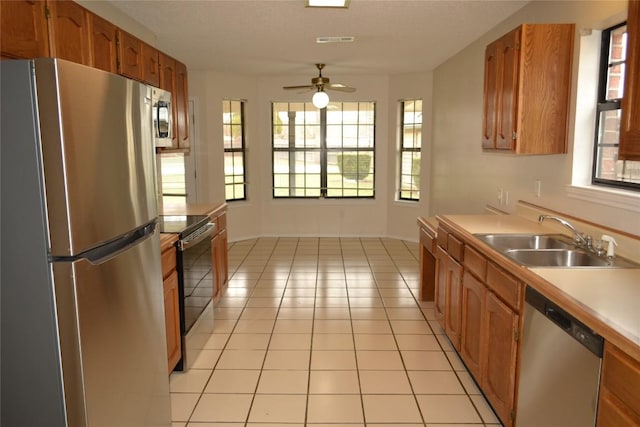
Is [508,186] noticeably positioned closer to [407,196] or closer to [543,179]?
[543,179]

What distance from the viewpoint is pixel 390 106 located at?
7.22m

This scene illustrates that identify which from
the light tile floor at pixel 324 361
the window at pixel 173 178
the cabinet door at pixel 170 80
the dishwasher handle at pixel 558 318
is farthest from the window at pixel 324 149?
the dishwasher handle at pixel 558 318

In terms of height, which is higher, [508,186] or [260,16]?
[260,16]

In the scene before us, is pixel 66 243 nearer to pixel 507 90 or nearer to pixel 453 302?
pixel 453 302

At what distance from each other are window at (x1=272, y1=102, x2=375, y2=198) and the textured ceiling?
1.33m

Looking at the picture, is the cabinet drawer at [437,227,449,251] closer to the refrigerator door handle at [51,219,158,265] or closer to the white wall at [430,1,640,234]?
the white wall at [430,1,640,234]

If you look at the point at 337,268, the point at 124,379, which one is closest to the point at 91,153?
the point at 124,379

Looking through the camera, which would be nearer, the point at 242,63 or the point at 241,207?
the point at 242,63

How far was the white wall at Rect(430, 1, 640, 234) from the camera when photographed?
2725 millimetres

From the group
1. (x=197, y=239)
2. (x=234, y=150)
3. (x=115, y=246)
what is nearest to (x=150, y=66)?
(x=197, y=239)

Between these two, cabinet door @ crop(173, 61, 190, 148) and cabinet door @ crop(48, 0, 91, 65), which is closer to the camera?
cabinet door @ crop(48, 0, 91, 65)

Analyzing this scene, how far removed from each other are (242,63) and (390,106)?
91.1 inches

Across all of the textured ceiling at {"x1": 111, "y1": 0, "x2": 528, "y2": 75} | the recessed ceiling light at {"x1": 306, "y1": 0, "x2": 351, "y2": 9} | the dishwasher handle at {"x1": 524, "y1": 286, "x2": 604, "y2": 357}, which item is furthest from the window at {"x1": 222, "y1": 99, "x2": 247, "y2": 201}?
the dishwasher handle at {"x1": 524, "y1": 286, "x2": 604, "y2": 357}

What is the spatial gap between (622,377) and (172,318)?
2255 mm
